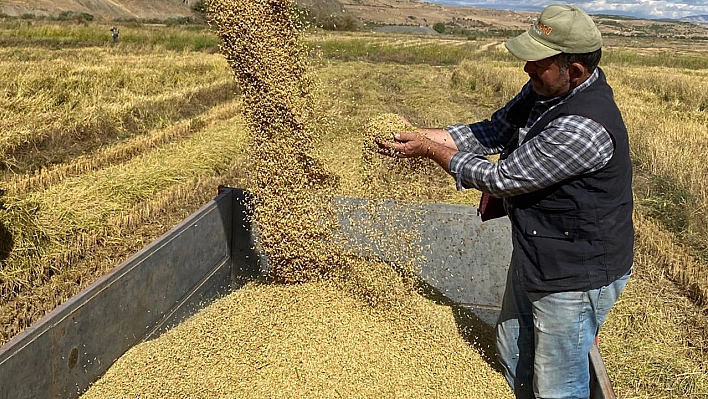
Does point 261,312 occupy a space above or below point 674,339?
above

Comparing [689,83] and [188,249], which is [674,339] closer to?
[188,249]

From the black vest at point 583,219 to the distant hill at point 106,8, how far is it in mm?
50196

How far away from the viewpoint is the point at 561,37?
1.98 metres

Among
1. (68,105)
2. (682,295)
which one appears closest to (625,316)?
(682,295)

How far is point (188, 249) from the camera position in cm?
305

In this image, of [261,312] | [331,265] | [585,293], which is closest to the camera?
[585,293]

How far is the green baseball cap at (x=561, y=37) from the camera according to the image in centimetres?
198

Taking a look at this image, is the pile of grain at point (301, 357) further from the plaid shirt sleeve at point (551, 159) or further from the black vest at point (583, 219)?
the plaid shirt sleeve at point (551, 159)

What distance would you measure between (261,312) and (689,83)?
15561 millimetres

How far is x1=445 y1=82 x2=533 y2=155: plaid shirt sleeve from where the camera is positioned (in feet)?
8.92

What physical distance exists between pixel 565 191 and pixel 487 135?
28.6 inches

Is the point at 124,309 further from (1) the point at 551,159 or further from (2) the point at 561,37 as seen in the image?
(2) the point at 561,37

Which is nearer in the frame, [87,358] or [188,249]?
[87,358]

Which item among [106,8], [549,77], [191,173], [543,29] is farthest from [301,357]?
[106,8]
